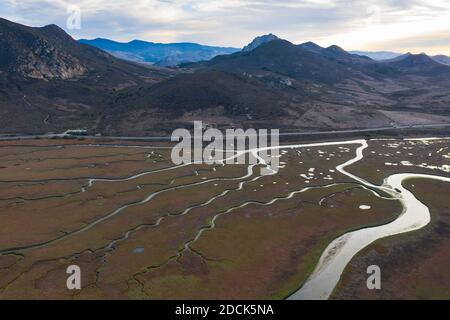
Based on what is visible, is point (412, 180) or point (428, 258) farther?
point (412, 180)

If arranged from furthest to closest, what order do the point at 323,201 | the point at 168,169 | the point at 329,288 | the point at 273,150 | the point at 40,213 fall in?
the point at 273,150 → the point at 168,169 → the point at 323,201 → the point at 40,213 → the point at 329,288

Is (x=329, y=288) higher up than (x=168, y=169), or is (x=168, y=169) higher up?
(x=168, y=169)

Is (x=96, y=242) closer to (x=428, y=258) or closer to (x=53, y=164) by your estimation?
(x=428, y=258)

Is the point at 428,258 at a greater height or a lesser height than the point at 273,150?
lesser

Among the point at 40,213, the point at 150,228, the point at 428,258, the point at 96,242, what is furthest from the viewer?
the point at 40,213

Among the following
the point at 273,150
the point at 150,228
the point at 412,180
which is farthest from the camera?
the point at 273,150
